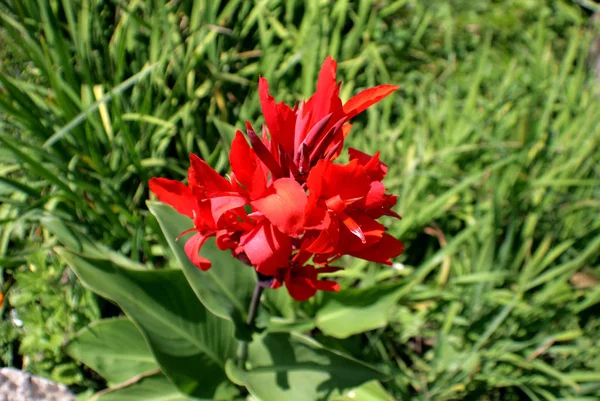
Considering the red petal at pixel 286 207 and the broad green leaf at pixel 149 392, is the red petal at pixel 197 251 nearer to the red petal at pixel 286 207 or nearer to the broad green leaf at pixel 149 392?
the red petal at pixel 286 207

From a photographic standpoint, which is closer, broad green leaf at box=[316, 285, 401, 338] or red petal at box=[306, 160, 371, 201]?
red petal at box=[306, 160, 371, 201]

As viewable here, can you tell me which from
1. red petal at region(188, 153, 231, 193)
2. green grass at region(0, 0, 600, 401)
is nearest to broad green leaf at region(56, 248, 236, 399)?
green grass at region(0, 0, 600, 401)

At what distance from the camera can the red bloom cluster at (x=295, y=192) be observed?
0.76 meters

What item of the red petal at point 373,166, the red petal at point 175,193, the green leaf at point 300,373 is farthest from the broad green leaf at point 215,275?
the red petal at point 373,166

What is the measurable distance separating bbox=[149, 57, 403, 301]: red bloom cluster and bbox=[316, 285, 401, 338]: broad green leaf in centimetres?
62

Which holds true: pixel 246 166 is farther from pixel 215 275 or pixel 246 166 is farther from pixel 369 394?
pixel 369 394

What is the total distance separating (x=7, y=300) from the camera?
158 centimetres

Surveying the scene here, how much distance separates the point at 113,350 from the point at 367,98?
0.98 metres

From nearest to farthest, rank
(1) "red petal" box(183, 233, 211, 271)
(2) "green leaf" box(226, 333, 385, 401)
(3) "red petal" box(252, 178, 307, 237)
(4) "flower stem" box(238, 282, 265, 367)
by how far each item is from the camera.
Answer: (3) "red petal" box(252, 178, 307, 237)
(1) "red petal" box(183, 233, 211, 271)
(4) "flower stem" box(238, 282, 265, 367)
(2) "green leaf" box(226, 333, 385, 401)

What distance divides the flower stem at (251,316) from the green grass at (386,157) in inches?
14.7

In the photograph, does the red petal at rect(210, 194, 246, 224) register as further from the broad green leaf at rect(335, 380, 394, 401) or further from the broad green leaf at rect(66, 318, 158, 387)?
the broad green leaf at rect(335, 380, 394, 401)

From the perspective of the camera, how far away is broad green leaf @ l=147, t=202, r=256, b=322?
44.4 inches

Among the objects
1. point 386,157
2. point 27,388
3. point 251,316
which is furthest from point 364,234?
point 386,157

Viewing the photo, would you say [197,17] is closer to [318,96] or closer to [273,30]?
[273,30]
